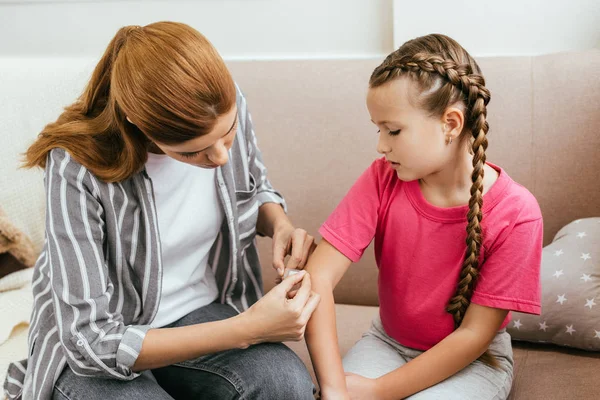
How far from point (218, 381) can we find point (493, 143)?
2.78 ft

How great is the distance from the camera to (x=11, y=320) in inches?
62.1

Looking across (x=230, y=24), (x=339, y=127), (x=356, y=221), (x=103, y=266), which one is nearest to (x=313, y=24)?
(x=230, y=24)

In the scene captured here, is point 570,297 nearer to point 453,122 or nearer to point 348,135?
point 453,122

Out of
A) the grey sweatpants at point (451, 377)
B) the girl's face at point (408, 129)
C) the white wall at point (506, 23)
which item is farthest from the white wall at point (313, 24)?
the grey sweatpants at point (451, 377)

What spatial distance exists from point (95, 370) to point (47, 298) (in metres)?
0.22

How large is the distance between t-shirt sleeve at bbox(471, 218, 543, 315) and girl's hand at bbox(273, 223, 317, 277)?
33 cm

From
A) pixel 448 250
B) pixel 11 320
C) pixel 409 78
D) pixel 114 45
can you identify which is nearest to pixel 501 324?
pixel 448 250

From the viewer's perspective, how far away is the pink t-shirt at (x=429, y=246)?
1.20m

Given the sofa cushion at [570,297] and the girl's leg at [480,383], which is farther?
the sofa cushion at [570,297]

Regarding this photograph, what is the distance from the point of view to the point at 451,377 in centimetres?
126

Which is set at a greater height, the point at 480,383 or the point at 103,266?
the point at 103,266

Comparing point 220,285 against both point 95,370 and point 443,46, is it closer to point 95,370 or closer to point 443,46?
point 95,370

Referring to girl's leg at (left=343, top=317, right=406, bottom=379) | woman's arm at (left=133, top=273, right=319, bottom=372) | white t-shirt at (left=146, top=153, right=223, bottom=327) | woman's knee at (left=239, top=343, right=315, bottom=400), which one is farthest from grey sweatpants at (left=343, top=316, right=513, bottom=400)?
white t-shirt at (left=146, top=153, right=223, bottom=327)

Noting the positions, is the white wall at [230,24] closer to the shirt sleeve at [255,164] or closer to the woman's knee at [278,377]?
the shirt sleeve at [255,164]
